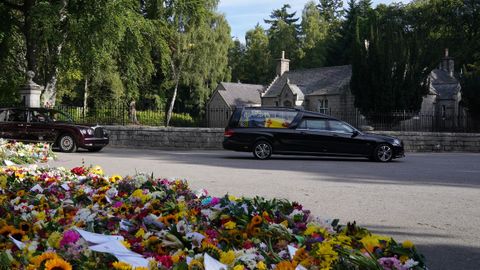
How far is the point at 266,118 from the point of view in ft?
54.9

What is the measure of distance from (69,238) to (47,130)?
55.9 feet

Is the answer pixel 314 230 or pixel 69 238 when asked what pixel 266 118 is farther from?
pixel 69 238

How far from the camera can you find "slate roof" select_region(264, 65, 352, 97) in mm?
48281

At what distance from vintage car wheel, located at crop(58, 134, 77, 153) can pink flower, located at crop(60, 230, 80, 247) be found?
649 inches

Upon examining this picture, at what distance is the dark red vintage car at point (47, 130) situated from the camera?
18406mm

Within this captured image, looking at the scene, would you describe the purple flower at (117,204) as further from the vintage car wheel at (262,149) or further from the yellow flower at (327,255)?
the vintage car wheel at (262,149)

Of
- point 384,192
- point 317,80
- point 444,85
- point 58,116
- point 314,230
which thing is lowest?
point 384,192

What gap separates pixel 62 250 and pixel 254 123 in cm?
1431

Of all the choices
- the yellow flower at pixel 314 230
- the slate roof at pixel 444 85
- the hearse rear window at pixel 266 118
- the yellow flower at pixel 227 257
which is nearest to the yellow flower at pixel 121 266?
the yellow flower at pixel 227 257

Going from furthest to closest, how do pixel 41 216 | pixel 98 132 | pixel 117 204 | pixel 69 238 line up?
pixel 98 132 → pixel 117 204 → pixel 41 216 → pixel 69 238

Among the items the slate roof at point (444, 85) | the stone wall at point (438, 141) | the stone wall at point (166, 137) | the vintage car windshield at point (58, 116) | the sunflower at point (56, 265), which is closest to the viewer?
the sunflower at point (56, 265)

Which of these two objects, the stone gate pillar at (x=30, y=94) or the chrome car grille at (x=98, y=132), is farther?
the stone gate pillar at (x=30, y=94)

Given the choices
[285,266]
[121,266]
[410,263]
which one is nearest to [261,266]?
[285,266]

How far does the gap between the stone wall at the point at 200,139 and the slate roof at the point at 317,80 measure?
23.6 m
